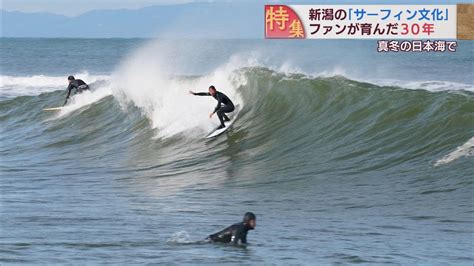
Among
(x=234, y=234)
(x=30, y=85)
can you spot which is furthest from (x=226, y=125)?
(x=30, y=85)

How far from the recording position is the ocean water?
392 inches

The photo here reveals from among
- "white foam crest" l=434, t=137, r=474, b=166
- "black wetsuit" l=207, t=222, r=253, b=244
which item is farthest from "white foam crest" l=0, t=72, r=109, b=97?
"black wetsuit" l=207, t=222, r=253, b=244

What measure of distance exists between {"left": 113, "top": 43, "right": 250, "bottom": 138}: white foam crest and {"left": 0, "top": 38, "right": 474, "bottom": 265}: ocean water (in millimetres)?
55

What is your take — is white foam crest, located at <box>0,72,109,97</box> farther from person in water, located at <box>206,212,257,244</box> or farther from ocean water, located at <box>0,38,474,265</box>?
person in water, located at <box>206,212,257,244</box>

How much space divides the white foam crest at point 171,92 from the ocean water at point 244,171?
0.06 metres

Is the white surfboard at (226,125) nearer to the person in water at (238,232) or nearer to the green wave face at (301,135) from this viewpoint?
the green wave face at (301,135)

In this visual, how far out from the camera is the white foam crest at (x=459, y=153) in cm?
1483

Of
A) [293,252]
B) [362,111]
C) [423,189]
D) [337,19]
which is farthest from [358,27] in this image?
[293,252]

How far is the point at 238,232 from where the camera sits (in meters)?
10.0

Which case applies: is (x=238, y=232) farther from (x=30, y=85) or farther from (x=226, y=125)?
(x=30, y=85)

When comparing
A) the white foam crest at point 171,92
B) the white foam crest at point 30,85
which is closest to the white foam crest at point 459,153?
the white foam crest at point 171,92

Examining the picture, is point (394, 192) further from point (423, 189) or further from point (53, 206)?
point (53, 206)

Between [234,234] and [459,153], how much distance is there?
20.5 ft

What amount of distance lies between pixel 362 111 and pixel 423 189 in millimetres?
5838
